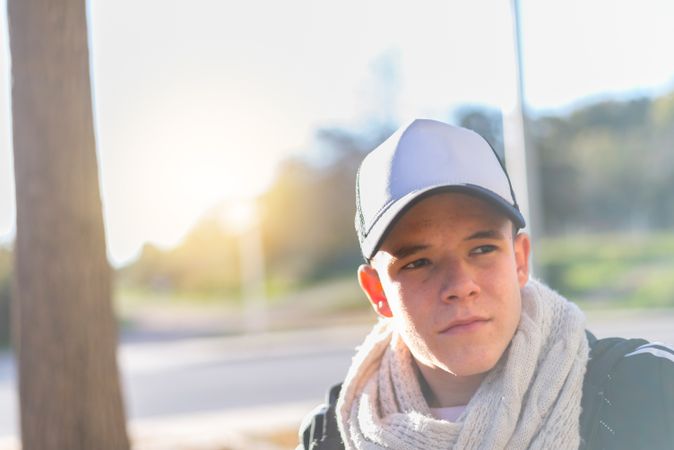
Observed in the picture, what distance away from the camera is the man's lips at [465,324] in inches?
55.4

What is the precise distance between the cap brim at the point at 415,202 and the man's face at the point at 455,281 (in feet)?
0.06

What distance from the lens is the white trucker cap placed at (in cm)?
144

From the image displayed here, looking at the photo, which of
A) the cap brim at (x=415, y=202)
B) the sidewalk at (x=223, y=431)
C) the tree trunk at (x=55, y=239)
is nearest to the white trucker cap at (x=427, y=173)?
the cap brim at (x=415, y=202)

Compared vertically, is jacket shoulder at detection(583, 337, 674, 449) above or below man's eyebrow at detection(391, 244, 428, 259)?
below

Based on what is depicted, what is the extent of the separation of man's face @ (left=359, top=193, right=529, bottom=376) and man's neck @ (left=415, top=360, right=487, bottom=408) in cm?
7

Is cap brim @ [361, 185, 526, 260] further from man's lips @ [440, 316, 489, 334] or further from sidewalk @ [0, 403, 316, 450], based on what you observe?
sidewalk @ [0, 403, 316, 450]

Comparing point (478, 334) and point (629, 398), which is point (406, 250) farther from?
point (629, 398)

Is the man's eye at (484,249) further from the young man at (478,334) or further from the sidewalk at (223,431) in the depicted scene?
the sidewalk at (223,431)

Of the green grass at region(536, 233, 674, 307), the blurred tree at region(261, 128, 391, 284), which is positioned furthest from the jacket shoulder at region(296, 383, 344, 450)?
the blurred tree at region(261, 128, 391, 284)

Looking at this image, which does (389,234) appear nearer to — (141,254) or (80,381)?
(80,381)

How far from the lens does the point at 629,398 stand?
1.36 meters

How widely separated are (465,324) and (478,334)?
0.03 meters

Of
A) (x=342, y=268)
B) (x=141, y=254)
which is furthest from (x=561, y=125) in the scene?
(x=141, y=254)

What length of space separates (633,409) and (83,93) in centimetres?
453
